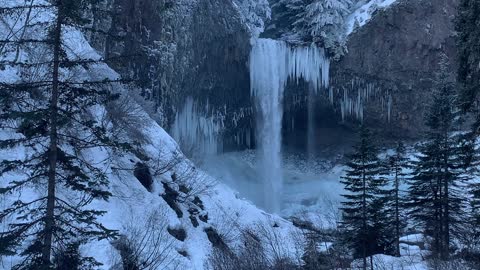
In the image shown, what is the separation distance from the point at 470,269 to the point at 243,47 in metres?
26.6

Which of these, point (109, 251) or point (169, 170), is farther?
point (169, 170)

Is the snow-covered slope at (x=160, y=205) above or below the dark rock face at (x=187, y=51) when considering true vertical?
below

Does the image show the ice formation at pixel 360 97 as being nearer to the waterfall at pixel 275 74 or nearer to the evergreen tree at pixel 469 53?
the waterfall at pixel 275 74

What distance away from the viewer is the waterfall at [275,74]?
37.3 meters

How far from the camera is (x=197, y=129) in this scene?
117 ft

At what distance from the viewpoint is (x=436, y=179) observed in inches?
998

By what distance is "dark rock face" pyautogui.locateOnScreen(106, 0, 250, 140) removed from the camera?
1204 inches

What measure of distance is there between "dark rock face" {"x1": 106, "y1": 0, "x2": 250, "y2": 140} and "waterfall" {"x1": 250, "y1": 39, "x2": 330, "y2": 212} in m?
0.88

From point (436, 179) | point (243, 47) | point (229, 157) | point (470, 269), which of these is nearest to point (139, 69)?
point (243, 47)

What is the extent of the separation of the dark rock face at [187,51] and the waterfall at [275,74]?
0.88m

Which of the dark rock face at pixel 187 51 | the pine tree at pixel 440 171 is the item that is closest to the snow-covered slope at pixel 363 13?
the dark rock face at pixel 187 51

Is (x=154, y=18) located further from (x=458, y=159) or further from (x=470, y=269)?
(x=470, y=269)

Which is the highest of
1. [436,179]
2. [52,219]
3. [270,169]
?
[52,219]

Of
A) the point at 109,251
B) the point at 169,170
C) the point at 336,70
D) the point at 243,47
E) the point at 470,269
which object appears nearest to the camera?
the point at 470,269
